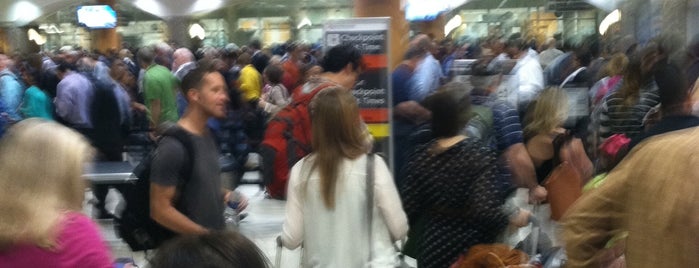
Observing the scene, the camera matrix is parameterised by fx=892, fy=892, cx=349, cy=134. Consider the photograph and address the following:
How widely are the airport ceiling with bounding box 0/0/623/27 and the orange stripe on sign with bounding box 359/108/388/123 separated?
1683 centimetres

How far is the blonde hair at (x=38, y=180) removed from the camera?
246cm

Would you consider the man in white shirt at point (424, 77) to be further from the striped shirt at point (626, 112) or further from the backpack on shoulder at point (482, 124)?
the backpack on shoulder at point (482, 124)

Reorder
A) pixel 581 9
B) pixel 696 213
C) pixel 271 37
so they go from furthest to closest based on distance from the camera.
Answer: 1. pixel 271 37
2. pixel 581 9
3. pixel 696 213

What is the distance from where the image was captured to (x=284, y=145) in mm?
5031

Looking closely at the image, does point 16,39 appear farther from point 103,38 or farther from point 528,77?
point 528,77

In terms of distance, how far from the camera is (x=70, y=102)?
958 centimetres

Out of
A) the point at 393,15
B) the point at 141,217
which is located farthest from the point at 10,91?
the point at 141,217

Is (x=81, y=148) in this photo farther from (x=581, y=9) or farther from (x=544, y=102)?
(x=581, y=9)

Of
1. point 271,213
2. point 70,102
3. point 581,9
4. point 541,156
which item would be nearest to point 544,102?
point 541,156

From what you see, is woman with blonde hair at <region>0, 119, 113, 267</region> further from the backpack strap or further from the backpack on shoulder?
the backpack on shoulder

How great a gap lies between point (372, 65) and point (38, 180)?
4413 millimetres

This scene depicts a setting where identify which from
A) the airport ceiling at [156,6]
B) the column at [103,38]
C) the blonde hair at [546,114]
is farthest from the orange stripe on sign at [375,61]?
the column at [103,38]

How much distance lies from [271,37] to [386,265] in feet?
75.6

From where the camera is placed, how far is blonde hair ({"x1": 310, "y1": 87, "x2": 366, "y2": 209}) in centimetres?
383
